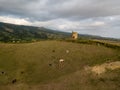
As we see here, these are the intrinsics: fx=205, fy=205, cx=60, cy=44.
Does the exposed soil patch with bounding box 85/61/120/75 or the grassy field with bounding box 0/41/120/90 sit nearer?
the grassy field with bounding box 0/41/120/90

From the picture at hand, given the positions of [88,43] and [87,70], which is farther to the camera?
[88,43]

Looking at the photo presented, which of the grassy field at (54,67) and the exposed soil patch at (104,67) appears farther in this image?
the exposed soil patch at (104,67)

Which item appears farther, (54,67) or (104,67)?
(54,67)

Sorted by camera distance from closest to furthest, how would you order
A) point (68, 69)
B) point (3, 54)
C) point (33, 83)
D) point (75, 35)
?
point (33, 83)
point (68, 69)
point (3, 54)
point (75, 35)

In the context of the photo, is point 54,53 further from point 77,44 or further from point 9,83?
point 9,83

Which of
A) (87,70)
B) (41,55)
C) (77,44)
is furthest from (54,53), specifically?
(87,70)

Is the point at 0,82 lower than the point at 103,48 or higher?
lower

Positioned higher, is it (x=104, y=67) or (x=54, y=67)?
(x=104, y=67)

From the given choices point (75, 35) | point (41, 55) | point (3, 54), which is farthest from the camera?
point (75, 35)
